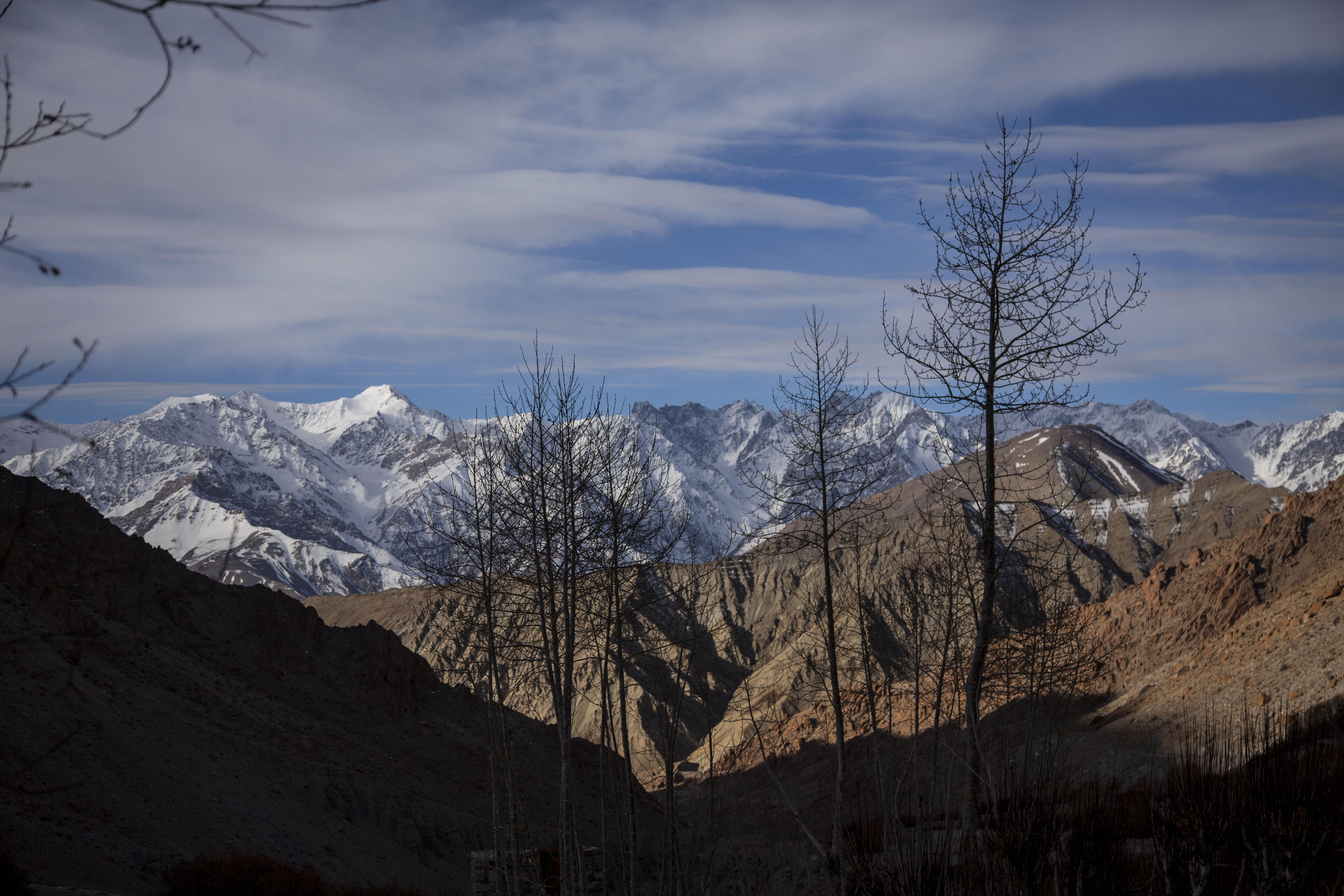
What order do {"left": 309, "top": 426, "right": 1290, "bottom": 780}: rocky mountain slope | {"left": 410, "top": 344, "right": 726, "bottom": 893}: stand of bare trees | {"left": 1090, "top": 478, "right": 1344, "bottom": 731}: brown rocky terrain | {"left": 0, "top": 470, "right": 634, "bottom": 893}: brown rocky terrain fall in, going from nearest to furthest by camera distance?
{"left": 410, "top": 344, "right": 726, "bottom": 893}: stand of bare trees → {"left": 0, "top": 470, "right": 634, "bottom": 893}: brown rocky terrain → {"left": 1090, "top": 478, "right": 1344, "bottom": 731}: brown rocky terrain → {"left": 309, "top": 426, "right": 1290, "bottom": 780}: rocky mountain slope

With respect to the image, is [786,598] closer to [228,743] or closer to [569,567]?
[228,743]

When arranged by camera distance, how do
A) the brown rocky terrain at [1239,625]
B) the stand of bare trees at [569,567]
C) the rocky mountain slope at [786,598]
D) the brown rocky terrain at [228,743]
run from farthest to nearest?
the rocky mountain slope at [786,598], the brown rocky terrain at [1239,625], the brown rocky terrain at [228,743], the stand of bare trees at [569,567]

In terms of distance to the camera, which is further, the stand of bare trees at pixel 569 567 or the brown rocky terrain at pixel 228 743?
the brown rocky terrain at pixel 228 743

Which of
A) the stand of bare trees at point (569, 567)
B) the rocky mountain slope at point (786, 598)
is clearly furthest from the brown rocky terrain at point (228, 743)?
the rocky mountain slope at point (786, 598)

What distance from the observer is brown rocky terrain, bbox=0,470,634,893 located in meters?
21.3

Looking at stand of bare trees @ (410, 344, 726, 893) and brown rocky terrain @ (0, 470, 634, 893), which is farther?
brown rocky terrain @ (0, 470, 634, 893)

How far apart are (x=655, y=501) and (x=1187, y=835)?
10.1 meters

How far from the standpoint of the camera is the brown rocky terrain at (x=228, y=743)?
69.8 ft

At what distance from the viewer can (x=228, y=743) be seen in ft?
105

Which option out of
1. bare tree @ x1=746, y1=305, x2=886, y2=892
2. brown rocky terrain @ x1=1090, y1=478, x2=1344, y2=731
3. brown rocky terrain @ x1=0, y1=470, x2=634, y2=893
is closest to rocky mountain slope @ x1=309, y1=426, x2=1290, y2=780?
brown rocky terrain @ x1=1090, y1=478, x2=1344, y2=731

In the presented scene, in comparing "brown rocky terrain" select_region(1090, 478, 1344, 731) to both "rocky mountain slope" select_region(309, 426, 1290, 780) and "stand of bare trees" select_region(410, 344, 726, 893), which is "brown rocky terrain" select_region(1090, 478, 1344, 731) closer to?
"rocky mountain slope" select_region(309, 426, 1290, 780)

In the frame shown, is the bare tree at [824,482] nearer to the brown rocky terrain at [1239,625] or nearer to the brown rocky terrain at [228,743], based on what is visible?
the brown rocky terrain at [228,743]

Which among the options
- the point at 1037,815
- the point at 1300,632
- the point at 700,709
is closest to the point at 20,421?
the point at 1037,815

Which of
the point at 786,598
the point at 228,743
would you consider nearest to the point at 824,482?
the point at 228,743
